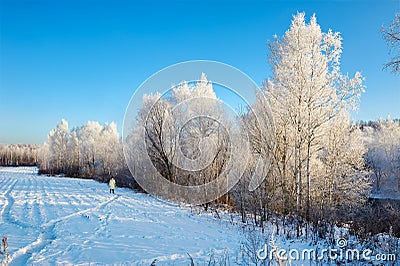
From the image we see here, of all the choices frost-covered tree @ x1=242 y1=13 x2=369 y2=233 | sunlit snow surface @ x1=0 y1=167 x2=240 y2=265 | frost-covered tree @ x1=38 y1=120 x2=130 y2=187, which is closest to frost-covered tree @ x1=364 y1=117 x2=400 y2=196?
frost-covered tree @ x1=242 y1=13 x2=369 y2=233

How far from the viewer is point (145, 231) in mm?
8727

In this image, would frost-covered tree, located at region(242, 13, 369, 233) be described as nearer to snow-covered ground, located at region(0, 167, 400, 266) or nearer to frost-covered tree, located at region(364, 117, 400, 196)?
snow-covered ground, located at region(0, 167, 400, 266)

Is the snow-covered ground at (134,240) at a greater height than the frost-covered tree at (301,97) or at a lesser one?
lesser

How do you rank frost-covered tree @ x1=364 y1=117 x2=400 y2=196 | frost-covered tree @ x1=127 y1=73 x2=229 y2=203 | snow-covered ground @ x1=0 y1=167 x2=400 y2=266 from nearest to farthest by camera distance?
snow-covered ground @ x1=0 y1=167 x2=400 y2=266
frost-covered tree @ x1=127 y1=73 x2=229 y2=203
frost-covered tree @ x1=364 y1=117 x2=400 y2=196

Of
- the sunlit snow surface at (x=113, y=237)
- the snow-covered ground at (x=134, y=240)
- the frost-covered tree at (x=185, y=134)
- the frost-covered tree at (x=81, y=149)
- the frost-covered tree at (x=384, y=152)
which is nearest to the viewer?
the snow-covered ground at (x=134, y=240)

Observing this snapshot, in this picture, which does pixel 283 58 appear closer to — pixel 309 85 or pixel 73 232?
pixel 309 85

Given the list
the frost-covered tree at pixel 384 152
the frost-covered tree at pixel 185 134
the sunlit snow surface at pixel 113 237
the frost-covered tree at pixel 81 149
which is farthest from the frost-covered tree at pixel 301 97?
the frost-covered tree at pixel 81 149

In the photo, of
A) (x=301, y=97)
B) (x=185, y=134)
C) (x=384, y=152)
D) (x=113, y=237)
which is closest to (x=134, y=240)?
(x=113, y=237)

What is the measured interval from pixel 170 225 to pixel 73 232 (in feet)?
10.1

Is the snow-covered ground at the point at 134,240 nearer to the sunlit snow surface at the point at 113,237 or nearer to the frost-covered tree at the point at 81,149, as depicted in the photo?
the sunlit snow surface at the point at 113,237

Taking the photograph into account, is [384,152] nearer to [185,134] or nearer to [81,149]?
[185,134]


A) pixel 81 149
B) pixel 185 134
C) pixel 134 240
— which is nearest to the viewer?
pixel 134 240

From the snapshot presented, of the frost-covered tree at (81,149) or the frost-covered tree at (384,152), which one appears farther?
the frost-covered tree at (81,149)

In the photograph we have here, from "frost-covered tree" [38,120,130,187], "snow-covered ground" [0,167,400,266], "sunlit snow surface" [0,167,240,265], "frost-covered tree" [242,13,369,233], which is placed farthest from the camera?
"frost-covered tree" [38,120,130,187]
